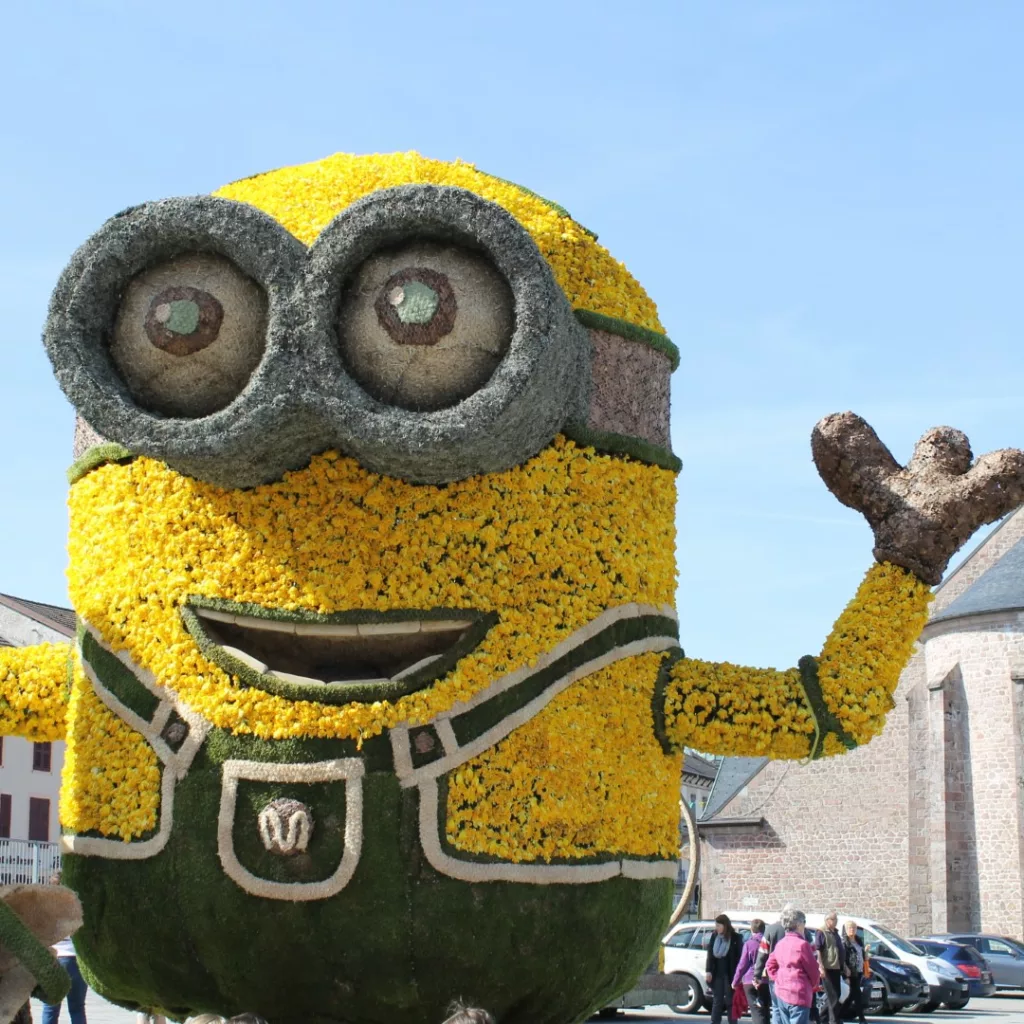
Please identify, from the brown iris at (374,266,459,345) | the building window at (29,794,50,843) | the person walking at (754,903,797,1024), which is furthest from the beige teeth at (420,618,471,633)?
the building window at (29,794,50,843)

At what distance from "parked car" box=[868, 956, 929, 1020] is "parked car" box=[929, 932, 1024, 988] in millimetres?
4532

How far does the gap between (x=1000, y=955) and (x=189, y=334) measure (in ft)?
71.9

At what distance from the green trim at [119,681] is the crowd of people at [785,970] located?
20.4ft

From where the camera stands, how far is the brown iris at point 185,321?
675 cm

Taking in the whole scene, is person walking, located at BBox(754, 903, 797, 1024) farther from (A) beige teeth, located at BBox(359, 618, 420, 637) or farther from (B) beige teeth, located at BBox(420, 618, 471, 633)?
(A) beige teeth, located at BBox(359, 618, 420, 637)

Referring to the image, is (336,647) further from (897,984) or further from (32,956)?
(897,984)

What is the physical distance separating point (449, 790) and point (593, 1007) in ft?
4.23

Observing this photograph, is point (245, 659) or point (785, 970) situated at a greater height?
point (245, 659)

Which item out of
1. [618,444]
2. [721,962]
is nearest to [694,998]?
[721,962]

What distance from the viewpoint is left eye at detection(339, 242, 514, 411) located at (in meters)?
6.66

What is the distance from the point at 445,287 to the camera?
668cm

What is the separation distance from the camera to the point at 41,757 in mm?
33344

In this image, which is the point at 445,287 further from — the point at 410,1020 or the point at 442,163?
the point at 410,1020

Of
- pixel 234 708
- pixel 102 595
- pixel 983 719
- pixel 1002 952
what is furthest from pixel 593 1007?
pixel 983 719
